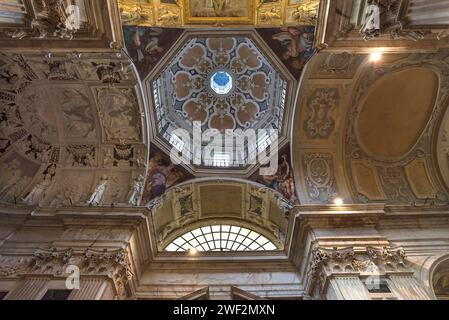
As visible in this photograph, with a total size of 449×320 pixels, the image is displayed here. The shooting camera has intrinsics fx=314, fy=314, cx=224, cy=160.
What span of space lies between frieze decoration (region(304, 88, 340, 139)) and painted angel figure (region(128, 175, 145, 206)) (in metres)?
7.21

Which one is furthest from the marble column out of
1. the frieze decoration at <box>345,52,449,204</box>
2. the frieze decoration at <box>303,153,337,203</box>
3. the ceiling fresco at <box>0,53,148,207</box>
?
the frieze decoration at <box>345,52,449,204</box>

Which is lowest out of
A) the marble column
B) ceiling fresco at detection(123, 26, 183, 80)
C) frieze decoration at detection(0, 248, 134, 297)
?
the marble column

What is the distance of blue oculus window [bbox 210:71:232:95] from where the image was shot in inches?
709

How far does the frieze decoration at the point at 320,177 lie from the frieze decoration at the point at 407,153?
0.78 meters

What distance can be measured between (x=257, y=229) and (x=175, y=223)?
12.9ft

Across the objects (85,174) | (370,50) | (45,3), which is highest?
(85,174)

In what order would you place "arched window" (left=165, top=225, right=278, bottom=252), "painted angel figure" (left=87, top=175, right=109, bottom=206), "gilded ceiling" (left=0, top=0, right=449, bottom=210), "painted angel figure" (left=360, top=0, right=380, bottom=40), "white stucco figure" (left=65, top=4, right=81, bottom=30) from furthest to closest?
"arched window" (left=165, top=225, right=278, bottom=252) → "gilded ceiling" (left=0, top=0, right=449, bottom=210) → "painted angel figure" (left=87, top=175, right=109, bottom=206) → "white stucco figure" (left=65, top=4, right=81, bottom=30) → "painted angel figure" (left=360, top=0, right=380, bottom=40)

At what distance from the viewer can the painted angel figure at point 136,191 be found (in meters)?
12.0

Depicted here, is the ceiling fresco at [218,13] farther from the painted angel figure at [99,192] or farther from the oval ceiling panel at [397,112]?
the painted angel figure at [99,192]

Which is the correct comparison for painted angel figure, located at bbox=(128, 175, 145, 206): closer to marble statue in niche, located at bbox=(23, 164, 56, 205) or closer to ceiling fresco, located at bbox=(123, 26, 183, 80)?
marble statue in niche, located at bbox=(23, 164, 56, 205)

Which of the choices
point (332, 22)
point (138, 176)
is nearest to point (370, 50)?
point (332, 22)

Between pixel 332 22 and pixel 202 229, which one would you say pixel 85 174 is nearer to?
pixel 202 229
